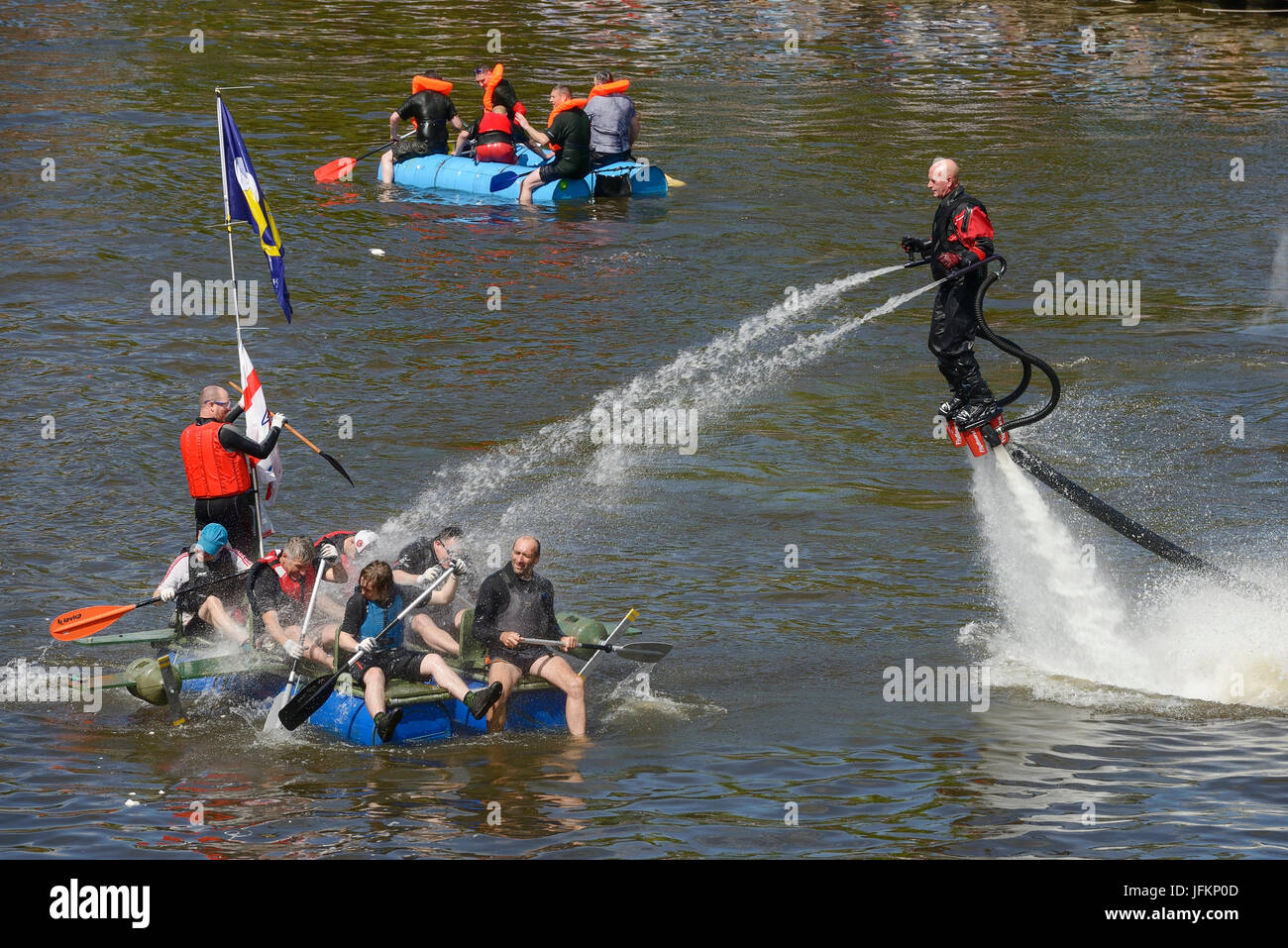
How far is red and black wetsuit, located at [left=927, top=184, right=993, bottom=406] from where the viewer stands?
1278 cm

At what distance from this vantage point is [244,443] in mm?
14242

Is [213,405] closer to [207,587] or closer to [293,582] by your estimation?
[207,587]

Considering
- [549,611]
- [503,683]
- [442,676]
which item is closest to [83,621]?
[442,676]

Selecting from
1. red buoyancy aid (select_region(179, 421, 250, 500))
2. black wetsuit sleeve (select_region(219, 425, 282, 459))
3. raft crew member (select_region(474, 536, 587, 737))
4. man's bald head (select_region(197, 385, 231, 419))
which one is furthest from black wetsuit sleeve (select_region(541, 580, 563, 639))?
man's bald head (select_region(197, 385, 231, 419))

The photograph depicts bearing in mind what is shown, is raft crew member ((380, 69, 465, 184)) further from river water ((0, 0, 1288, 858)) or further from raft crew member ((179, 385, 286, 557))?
raft crew member ((179, 385, 286, 557))

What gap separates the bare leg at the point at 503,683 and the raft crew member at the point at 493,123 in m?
17.4

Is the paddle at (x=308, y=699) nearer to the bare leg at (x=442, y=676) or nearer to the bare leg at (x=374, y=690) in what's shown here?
the bare leg at (x=374, y=690)

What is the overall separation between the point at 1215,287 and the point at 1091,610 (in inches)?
495

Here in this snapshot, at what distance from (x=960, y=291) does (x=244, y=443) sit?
6068 millimetres

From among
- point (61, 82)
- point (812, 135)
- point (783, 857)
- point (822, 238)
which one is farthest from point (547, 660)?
point (61, 82)

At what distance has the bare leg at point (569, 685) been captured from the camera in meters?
13.4

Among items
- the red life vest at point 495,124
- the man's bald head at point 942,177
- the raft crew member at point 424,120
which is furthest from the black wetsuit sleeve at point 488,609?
the raft crew member at point 424,120

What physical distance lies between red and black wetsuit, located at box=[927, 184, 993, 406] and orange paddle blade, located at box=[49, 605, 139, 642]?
6.96m

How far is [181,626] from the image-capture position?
14.0m
